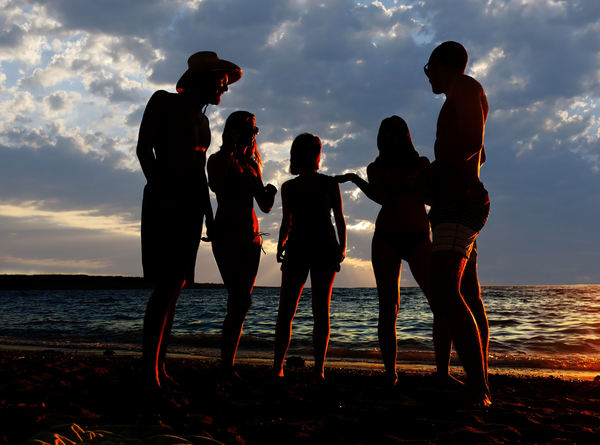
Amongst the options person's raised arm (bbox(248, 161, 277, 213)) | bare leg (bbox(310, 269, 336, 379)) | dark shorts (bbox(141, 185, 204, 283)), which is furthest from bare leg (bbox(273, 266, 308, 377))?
dark shorts (bbox(141, 185, 204, 283))

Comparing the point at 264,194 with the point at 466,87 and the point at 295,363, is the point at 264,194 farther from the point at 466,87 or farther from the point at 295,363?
the point at 295,363

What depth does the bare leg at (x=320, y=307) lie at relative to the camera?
397 centimetres

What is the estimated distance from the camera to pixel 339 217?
13.7 feet

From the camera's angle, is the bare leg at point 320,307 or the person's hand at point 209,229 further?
the bare leg at point 320,307

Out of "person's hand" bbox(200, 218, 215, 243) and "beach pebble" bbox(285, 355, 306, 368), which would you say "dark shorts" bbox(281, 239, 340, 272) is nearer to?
"person's hand" bbox(200, 218, 215, 243)

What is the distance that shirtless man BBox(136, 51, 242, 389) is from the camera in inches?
120

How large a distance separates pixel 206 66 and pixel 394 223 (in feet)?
6.27

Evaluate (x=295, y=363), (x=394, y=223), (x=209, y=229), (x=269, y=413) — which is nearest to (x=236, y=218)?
(x=209, y=229)

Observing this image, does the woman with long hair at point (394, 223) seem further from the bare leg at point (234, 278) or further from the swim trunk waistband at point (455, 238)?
the bare leg at point (234, 278)

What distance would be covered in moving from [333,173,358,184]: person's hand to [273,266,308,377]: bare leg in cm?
86

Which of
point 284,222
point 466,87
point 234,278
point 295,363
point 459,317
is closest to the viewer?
point 459,317

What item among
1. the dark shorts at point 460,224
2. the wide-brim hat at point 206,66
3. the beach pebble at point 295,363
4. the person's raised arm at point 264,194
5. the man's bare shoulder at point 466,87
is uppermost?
the wide-brim hat at point 206,66

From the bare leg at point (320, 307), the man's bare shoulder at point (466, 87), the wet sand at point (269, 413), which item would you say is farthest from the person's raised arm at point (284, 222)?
the man's bare shoulder at point (466, 87)

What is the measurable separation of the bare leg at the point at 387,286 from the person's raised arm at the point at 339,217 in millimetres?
403
